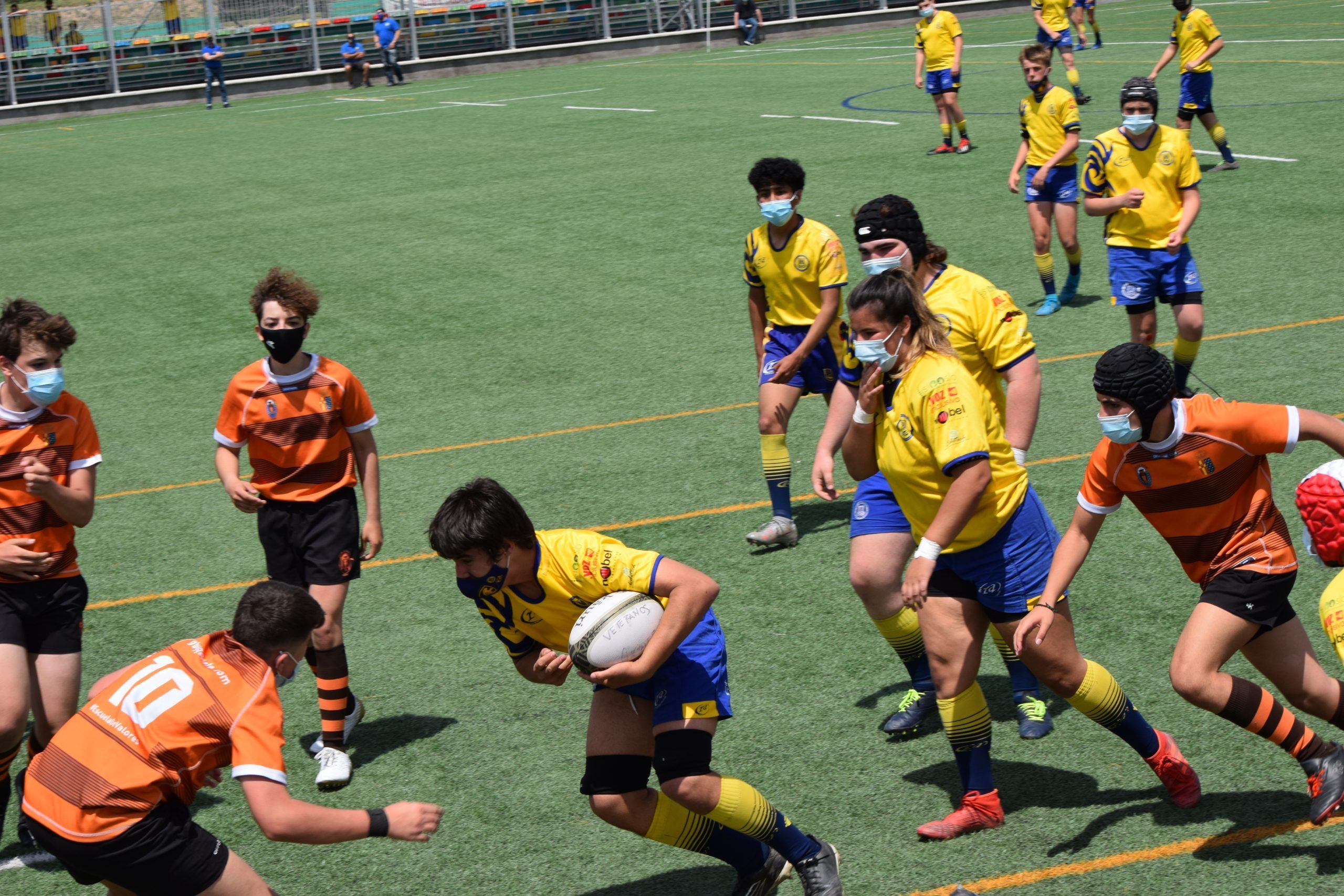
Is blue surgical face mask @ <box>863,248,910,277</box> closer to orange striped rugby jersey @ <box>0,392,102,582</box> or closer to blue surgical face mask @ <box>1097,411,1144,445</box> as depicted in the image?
blue surgical face mask @ <box>1097,411,1144,445</box>

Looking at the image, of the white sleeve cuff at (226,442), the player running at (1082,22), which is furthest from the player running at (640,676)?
the player running at (1082,22)

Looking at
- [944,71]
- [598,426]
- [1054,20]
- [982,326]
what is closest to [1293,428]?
[982,326]

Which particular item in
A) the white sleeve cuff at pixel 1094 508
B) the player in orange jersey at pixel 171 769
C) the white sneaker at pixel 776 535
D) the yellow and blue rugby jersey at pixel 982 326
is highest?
the yellow and blue rugby jersey at pixel 982 326

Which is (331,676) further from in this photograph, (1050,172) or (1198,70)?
(1198,70)

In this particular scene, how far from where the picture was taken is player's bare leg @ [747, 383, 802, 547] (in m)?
8.75

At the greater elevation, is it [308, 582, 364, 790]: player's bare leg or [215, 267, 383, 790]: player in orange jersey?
[215, 267, 383, 790]: player in orange jersey

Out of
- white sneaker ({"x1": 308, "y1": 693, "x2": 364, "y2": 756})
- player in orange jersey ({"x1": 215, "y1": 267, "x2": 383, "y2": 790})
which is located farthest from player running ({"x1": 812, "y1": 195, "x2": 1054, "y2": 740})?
white sneaker ({"x1": 308, "y1": 693, "x2": 364, "y2": 756})

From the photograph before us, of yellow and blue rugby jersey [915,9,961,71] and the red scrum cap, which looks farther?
yellow and blue rugby jersey [915,9,961,71]

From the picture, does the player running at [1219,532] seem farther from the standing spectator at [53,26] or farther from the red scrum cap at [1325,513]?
the standing spectator at [53,26]

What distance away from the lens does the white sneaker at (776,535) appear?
8.76 metres

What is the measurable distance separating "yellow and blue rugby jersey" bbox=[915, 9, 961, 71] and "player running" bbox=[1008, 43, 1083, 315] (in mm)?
6963

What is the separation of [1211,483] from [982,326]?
1.40 m

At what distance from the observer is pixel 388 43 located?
132 feet

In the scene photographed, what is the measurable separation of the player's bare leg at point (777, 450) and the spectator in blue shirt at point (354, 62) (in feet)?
113
